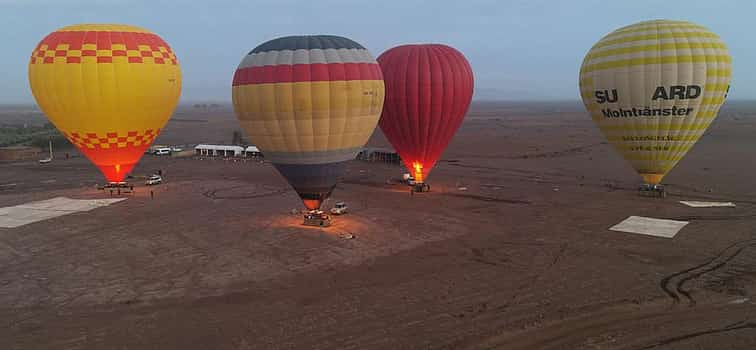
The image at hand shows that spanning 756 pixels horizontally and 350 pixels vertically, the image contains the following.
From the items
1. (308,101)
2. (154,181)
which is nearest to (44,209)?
(154,181)

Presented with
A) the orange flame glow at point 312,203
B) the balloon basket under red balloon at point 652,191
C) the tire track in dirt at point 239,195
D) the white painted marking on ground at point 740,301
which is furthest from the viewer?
the tire track in dirt at point 239,195

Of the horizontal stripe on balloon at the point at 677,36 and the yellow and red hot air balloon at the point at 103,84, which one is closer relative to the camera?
the horizontal stripe on balloon at the point at 677,36

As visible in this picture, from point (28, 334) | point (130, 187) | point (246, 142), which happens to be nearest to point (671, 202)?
→ point (28, 334)

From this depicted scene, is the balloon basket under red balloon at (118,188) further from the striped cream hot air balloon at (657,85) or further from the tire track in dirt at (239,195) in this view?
the striped cream hot air balloon at (657,85)

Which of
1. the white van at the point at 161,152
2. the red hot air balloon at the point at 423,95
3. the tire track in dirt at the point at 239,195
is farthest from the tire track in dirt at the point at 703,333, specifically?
the white van at the point at 161,152

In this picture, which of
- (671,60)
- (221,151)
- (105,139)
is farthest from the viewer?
(221,151)

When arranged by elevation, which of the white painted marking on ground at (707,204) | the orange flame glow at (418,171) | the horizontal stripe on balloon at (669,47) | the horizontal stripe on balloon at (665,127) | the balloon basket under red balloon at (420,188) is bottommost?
→ the white painted marking on ground at (707,204)

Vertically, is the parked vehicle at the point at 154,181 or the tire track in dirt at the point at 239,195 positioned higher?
the parked vehicle at the point at 154,181

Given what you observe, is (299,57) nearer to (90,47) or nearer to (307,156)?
(307,156)
